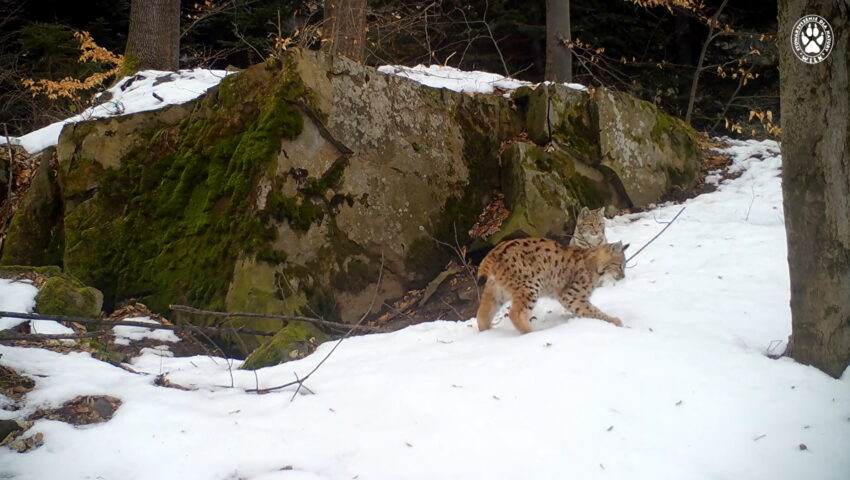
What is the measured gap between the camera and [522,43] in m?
16.5

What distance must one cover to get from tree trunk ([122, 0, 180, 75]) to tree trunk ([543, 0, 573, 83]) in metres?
7.72

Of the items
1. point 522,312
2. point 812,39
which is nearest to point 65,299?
point 522,312

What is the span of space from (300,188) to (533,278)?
3507 millimetres

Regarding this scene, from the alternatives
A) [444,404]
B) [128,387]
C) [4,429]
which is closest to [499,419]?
[444,404]

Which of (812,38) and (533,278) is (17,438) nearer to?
(533,278)

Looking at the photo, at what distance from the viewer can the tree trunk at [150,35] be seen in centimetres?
1234

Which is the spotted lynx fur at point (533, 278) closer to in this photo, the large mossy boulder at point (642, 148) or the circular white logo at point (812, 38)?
the circular white logo at point (812, 38)

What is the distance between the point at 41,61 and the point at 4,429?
533 inches

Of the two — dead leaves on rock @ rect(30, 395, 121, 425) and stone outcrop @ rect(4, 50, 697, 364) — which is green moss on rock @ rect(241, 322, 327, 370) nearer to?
stone outcrop @ rect(4, 50, 697, 364)

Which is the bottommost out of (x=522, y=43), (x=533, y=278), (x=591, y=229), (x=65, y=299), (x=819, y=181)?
(x=65, y=299)

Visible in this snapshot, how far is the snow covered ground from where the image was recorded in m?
3.83

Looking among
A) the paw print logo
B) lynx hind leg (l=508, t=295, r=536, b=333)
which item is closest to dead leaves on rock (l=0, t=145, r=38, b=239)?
lynx hind leg (l=508, t=295, r=536, b=333)

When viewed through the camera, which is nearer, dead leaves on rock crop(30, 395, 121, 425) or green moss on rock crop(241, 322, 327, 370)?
dead leaves on rock crop(30, 395, 121, 425)

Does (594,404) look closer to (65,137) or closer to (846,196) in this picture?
(846,196)
